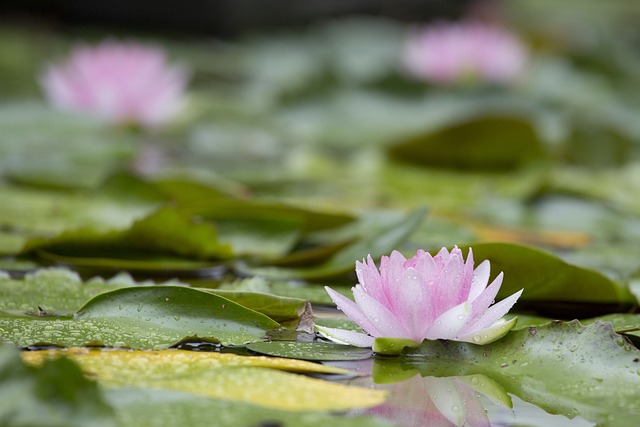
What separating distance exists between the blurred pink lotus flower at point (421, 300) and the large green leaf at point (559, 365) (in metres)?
0.02

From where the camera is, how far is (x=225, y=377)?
2.61 ft

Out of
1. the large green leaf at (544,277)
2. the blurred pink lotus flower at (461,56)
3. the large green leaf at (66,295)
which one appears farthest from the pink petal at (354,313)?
the blurred pink lotus flower at (461,56)

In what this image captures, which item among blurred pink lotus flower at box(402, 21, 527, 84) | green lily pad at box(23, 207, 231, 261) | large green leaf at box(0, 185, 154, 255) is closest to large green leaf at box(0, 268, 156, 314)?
green lily pad at box(23, 207, 231, 261)

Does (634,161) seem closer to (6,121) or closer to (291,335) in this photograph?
(6,121)

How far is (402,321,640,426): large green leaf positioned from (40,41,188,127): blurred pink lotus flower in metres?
1.48

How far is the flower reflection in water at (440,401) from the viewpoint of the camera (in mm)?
760

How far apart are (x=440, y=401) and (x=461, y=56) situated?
7.90 feet

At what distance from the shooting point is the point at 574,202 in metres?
1.85

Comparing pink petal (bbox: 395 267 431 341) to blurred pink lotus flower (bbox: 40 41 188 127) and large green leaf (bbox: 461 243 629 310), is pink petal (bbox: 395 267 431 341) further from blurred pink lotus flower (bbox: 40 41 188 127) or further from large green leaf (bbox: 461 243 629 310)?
blurred pink lotus flower (bbox: 40 41 188 127)

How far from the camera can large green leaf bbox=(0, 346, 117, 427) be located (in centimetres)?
63

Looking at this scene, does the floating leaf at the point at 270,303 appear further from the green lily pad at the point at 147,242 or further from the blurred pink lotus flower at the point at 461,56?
the blurred pink lotus flower at the point at 461,56

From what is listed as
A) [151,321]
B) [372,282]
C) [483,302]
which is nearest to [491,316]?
[483,302]

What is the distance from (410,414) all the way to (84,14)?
4.52 meters

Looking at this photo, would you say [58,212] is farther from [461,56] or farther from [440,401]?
[461,56]
